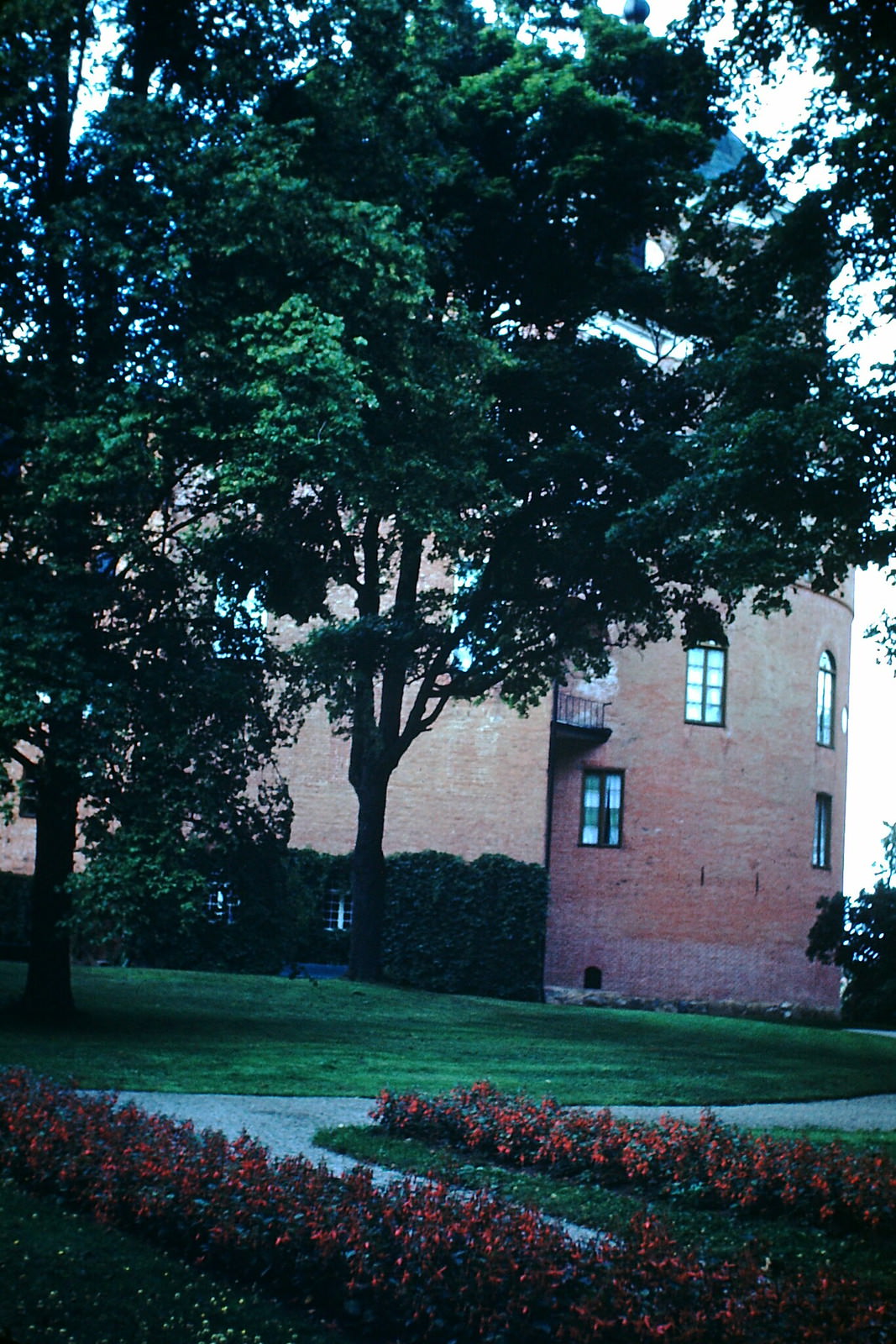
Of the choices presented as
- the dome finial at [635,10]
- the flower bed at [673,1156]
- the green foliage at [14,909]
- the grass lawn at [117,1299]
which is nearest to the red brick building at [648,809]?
the green foliage at [14,909]

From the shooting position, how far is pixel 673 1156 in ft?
28.2

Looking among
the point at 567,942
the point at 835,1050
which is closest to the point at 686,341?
the point at 835,1050

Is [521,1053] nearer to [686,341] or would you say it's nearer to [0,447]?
[0,447]

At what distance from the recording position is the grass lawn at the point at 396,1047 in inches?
497

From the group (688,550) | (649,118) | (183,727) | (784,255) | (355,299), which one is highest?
(649,118)

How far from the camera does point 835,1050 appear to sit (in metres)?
19.7

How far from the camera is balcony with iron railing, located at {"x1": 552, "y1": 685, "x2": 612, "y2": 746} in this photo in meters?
28.7

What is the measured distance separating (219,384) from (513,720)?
15.2 m

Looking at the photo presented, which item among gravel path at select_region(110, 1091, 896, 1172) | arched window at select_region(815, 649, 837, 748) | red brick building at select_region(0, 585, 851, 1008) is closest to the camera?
gravel path at select_region(110, 1091, 896, 1172)

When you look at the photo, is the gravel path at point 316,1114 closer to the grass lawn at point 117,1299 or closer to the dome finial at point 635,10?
the grass lawn at point 117,1299

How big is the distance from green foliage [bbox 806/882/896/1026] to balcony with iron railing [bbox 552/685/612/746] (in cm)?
997

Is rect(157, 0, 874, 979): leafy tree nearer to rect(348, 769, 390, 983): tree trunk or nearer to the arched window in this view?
rect(348, 769, 390, 983): tree trunk

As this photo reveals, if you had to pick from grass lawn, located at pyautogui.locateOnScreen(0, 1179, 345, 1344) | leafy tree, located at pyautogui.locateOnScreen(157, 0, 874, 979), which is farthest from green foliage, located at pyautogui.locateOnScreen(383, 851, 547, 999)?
grass lawn, located at pyautogui.locateOnScreen(0, 1179, 345, 1344)

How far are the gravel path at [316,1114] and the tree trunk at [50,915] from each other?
4.50 m
